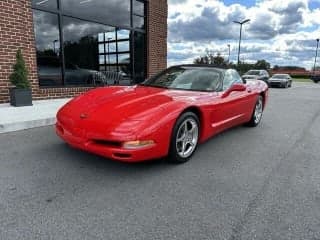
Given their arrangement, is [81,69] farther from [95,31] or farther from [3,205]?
[3,205]

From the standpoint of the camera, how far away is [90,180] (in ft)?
9.68

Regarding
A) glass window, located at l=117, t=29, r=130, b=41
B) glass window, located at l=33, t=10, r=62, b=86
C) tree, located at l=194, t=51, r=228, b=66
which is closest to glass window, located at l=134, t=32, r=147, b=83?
glass window, located at l=117, t=29, r=130, b=41

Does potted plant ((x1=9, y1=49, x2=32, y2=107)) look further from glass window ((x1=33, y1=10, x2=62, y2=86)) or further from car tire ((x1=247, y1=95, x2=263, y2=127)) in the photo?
car tire ((x1=247, y1=95, x2=263, y2=127))

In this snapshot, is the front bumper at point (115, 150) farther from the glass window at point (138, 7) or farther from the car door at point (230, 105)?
the glass window at point (138, 7)

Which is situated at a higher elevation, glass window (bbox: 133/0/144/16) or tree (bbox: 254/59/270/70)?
glass window (bbox: 133/0/144/16)

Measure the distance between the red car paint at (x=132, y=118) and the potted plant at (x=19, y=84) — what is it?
3.36 meters

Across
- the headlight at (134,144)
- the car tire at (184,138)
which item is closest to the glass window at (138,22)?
the car tire at (184,138)

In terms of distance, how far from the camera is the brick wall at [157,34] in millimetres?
10587

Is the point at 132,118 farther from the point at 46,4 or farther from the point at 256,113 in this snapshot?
the point at 46,4

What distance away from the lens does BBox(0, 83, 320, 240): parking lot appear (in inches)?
84.0

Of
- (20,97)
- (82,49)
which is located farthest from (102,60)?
(20,97)

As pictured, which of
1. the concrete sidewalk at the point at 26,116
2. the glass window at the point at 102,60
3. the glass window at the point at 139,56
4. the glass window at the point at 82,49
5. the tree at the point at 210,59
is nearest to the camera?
the concrete sidewalk at the point at 26,116

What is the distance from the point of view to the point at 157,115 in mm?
3109

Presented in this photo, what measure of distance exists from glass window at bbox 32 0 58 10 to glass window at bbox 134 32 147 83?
3.29 metres
